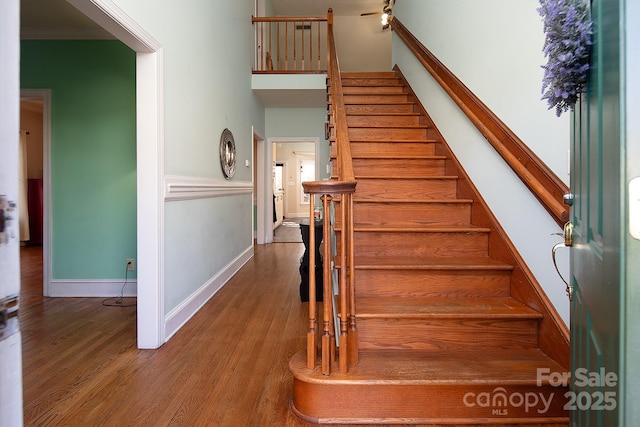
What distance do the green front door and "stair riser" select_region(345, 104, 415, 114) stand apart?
337 cm

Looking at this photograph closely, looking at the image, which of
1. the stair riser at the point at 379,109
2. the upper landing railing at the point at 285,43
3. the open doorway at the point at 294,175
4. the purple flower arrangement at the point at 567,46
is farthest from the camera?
the open doorway at the point at 294,175

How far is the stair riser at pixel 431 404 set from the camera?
146cm

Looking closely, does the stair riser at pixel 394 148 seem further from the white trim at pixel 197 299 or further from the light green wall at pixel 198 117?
the white trim at pixel 197 299

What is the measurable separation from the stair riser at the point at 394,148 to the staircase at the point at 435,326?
1.65 ft

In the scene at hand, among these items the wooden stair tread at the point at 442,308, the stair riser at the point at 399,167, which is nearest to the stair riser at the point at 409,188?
the stair riser at the point at 399,167

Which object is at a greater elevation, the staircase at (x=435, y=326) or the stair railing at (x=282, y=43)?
the stair railing at (x=282, y=43)

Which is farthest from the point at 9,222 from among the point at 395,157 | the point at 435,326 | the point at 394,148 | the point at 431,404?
the point at 394,148

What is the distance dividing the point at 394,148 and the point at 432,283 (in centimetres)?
171

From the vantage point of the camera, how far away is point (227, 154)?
3822 millimetres

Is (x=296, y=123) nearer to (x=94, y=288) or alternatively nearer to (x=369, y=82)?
(x=369, y=82)

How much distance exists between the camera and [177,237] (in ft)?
8.26

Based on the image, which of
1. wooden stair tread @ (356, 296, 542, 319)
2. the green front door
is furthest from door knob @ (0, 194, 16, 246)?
wooden stair tread @ (356, 296, 542, 319)

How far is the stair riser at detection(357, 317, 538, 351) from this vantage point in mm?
1697

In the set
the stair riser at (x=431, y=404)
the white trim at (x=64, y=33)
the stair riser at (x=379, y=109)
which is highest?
the white trim at (x=64, y=33)
